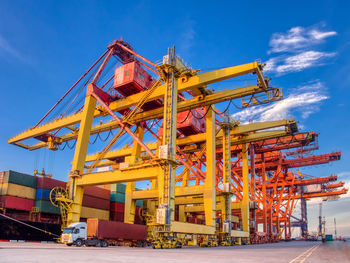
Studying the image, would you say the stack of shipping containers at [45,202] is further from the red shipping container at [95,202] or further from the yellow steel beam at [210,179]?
the yellow steel beam at [210,179]

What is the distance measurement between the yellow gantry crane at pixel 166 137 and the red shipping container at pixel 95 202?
4.05 metres

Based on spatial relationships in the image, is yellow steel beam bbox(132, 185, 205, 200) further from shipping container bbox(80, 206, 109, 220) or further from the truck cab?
the truck cab

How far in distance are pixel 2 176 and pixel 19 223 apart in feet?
18.0

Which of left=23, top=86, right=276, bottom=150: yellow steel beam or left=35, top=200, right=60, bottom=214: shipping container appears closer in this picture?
left=23, top=86, right=276, bottom=150: yellow steel beam

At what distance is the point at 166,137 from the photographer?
2544 centimetres

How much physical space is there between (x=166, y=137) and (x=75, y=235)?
10.5m

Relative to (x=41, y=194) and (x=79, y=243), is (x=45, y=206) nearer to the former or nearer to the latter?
(x=41, y=194)

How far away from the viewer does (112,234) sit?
25.0m

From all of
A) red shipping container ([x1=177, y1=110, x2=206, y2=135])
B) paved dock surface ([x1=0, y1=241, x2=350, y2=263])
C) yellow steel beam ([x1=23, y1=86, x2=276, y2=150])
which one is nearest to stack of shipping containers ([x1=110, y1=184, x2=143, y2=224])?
yellow steel beam ([x1=23, y1=86, x2=276, y2=150])

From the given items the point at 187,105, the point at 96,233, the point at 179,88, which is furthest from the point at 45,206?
the point at 179,88

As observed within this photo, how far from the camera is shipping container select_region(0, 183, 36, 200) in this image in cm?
2933

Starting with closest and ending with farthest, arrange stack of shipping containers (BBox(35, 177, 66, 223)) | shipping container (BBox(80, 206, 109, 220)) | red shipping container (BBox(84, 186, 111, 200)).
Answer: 1. stack of shipping containers (BBox(35, 177, 66, 223))
2. shipping container (BBox(80, 206, 109, 220))
3. red shipping container (BBox(84, 186, 111, 200))

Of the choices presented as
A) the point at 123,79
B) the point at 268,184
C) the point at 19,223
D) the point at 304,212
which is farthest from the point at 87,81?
the point at 304,212

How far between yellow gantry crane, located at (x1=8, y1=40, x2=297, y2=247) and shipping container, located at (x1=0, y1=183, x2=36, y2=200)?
15.5ft
